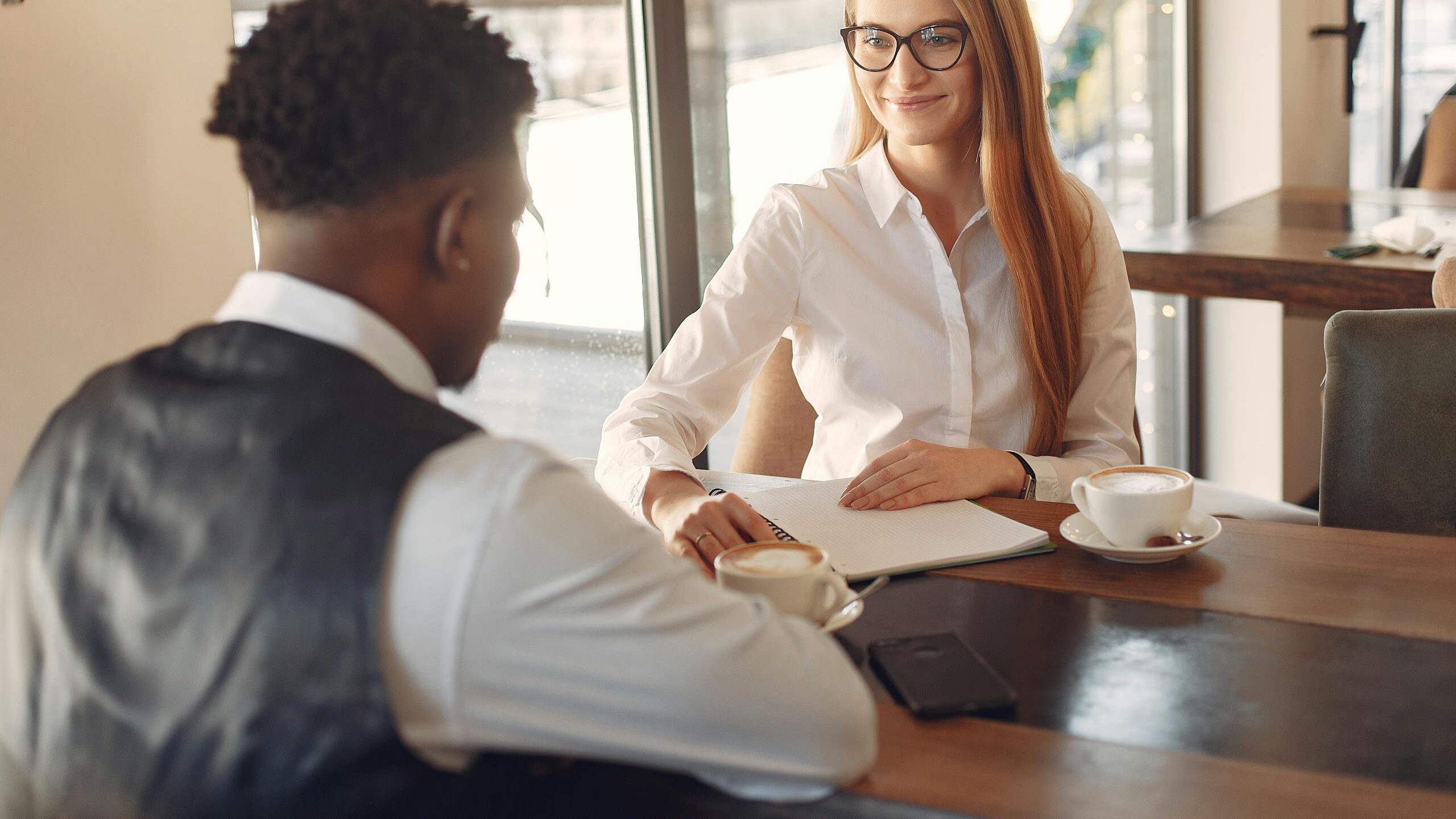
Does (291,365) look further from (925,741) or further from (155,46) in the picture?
(155,46)

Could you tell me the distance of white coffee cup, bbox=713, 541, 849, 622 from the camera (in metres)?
0.99

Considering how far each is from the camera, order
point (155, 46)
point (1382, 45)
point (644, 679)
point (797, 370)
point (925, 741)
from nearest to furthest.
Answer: point (644, 679)
point (925, 741)
point (155, 46)
point (797, 370)
point (1382, 45)

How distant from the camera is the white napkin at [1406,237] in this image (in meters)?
2.55

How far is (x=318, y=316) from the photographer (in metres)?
0.75

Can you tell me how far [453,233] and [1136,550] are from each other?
2.22ft

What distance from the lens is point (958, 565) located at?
1159 millimetres

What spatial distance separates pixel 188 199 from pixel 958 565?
89cm

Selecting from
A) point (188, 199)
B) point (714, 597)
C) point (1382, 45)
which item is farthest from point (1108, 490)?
point (1382, 45)

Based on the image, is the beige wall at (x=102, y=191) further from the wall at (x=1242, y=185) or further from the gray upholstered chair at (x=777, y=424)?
the wall at (x=1242, y=185)

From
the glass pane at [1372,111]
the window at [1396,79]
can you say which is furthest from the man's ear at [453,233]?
the window at [1396,79]

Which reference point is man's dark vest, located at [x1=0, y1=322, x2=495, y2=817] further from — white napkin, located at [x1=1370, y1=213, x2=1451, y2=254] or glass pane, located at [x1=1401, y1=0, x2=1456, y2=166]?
glass pane, located at [x1=1401, y1=0, x2=1456, y2=166]

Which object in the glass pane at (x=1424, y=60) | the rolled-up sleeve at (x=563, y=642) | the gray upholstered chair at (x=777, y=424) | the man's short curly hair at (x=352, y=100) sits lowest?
the gray upholstered chair at (x=777, y=424)

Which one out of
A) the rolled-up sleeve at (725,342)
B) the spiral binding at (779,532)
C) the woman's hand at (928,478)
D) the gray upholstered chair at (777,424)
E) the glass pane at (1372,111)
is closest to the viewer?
the spiral binding at (779,532)

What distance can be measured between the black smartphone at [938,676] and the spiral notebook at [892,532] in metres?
0.18
